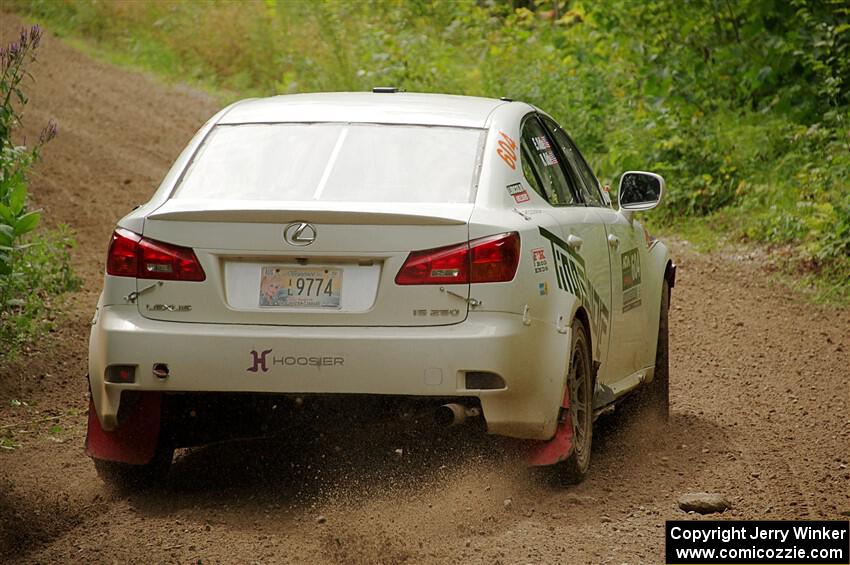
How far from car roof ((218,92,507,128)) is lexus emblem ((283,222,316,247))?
860 millimetres

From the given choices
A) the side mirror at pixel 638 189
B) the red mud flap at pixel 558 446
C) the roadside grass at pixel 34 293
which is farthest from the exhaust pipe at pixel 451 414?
the roadside grass at pixel 34 293

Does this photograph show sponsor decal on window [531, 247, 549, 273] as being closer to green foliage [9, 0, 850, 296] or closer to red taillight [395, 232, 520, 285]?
red taillight [395, 232, 520, 285]

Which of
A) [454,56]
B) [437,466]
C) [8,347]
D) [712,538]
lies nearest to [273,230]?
[437,466]

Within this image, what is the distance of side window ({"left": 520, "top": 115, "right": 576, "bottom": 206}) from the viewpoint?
5.89 meters

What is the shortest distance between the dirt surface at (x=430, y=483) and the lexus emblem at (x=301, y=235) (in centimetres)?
82

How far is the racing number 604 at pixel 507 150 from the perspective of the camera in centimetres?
561

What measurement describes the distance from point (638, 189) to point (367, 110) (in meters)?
1.65

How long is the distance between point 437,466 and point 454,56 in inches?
541

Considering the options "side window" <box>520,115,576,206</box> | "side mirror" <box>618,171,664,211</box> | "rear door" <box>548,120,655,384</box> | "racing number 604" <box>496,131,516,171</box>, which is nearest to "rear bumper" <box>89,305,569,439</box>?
"racing number 604" <box>496,131,516,171</box>

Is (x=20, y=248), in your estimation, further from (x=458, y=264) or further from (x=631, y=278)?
(x=458, y=264)

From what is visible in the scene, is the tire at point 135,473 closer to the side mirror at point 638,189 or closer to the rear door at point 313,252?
the rear door at point 313,252

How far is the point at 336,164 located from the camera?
5520 millimetres

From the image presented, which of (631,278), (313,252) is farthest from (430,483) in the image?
(631,278)

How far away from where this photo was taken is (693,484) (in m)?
5.95
